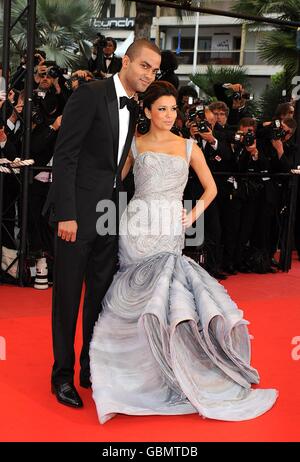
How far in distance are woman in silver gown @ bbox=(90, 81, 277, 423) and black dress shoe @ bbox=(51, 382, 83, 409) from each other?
14cm

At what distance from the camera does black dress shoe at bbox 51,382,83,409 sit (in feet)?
10.9

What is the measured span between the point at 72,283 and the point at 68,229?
29cm

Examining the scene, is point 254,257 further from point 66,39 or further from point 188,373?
point 66,39

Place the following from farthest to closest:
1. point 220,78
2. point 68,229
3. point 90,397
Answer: point 220,78 < point 90,397 < point 68,229

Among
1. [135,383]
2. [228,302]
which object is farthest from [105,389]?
[228,302]

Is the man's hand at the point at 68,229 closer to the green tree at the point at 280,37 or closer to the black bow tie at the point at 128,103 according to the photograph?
the black bow tie at the point at 128,103

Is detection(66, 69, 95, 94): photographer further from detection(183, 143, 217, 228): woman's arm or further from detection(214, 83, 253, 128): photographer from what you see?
detection(183, 143, 217, 228): woman's arm

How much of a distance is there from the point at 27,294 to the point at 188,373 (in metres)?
2.61

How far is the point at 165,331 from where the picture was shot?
10.7 feet

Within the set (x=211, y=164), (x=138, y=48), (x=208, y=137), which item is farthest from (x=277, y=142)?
(x=138, y=48)

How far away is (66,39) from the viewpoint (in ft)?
81.8

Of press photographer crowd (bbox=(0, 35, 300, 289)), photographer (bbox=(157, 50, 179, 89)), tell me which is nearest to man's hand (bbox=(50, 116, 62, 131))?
press photographer crowd (bbox=(0, 35, 300, 289))

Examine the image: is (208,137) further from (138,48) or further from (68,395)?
(68,395)

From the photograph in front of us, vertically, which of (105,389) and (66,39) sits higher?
(66,39)
